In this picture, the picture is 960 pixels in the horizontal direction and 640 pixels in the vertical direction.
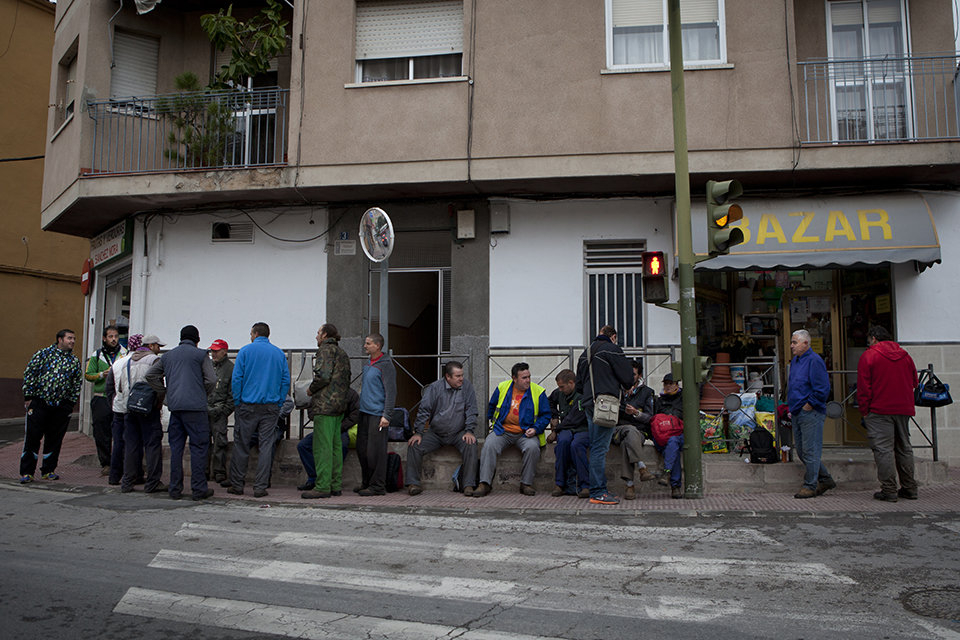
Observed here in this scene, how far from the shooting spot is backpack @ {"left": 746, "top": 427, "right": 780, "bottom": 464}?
346 inches

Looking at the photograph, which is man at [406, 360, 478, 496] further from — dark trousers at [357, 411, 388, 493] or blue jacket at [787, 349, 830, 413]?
blue jacket at [787, 349, 830, 413]

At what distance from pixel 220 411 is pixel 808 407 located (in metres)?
6.71

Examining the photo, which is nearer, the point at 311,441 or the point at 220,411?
the point at 311,441

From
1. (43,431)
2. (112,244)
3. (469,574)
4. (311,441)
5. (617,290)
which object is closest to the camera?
(469,574)

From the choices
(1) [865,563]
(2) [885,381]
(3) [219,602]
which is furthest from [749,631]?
(2) [885,381]

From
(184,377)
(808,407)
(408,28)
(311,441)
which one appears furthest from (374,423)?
(408,28)

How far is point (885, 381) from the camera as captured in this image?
323 inches

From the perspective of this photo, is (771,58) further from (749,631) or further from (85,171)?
(85,171)

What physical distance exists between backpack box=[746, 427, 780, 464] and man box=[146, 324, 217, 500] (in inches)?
236

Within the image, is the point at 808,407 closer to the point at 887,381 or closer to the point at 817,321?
the point at 887,381

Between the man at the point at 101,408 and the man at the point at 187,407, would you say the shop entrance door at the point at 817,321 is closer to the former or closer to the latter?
the man at the point at 187,407

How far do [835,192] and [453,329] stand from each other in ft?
19.0

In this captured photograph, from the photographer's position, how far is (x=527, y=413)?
8883 millimetres

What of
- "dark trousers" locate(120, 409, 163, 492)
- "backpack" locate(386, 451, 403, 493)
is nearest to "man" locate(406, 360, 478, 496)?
"backpack" locate(386, 451, 403, 493)
